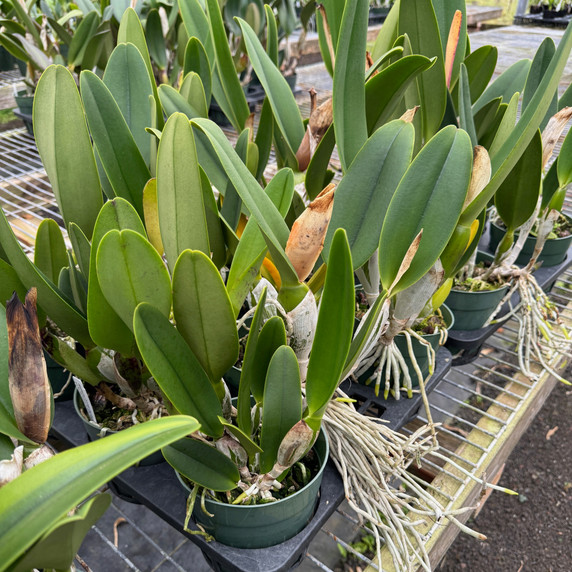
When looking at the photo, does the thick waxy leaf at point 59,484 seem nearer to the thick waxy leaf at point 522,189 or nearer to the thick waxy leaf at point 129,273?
the thick waxy leaf at point 129,273

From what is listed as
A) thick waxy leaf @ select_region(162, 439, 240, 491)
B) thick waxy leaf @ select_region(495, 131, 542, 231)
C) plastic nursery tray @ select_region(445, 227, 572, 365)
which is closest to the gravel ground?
plastic nursery tray @ select_region(445, 227, 572, 365)

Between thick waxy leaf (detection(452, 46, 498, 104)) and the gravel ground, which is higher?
thick waxy leaf (detection(452, 46, 498, 104))

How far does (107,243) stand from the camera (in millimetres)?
372

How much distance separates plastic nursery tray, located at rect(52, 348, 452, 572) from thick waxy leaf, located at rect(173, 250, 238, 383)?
18 centimetres

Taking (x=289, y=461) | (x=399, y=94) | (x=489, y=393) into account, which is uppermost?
(x=399, y=94)

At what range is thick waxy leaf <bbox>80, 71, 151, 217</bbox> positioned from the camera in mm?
491

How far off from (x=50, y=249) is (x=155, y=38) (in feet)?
3.38

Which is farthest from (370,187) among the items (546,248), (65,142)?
(546,248)

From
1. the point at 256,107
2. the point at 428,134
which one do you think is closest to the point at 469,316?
the point at 428,134

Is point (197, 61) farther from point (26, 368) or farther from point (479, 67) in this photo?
point (26, 368)

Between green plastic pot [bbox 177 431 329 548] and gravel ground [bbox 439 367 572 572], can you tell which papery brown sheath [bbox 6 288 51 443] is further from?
gravel ground [bbox 439 367 572 572]

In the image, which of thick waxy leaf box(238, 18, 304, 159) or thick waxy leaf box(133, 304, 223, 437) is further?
thick waxy leaf box(238, 18, 304, 159)

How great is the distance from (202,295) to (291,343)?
0.48 ft

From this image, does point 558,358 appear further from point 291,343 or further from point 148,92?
point 148,92
